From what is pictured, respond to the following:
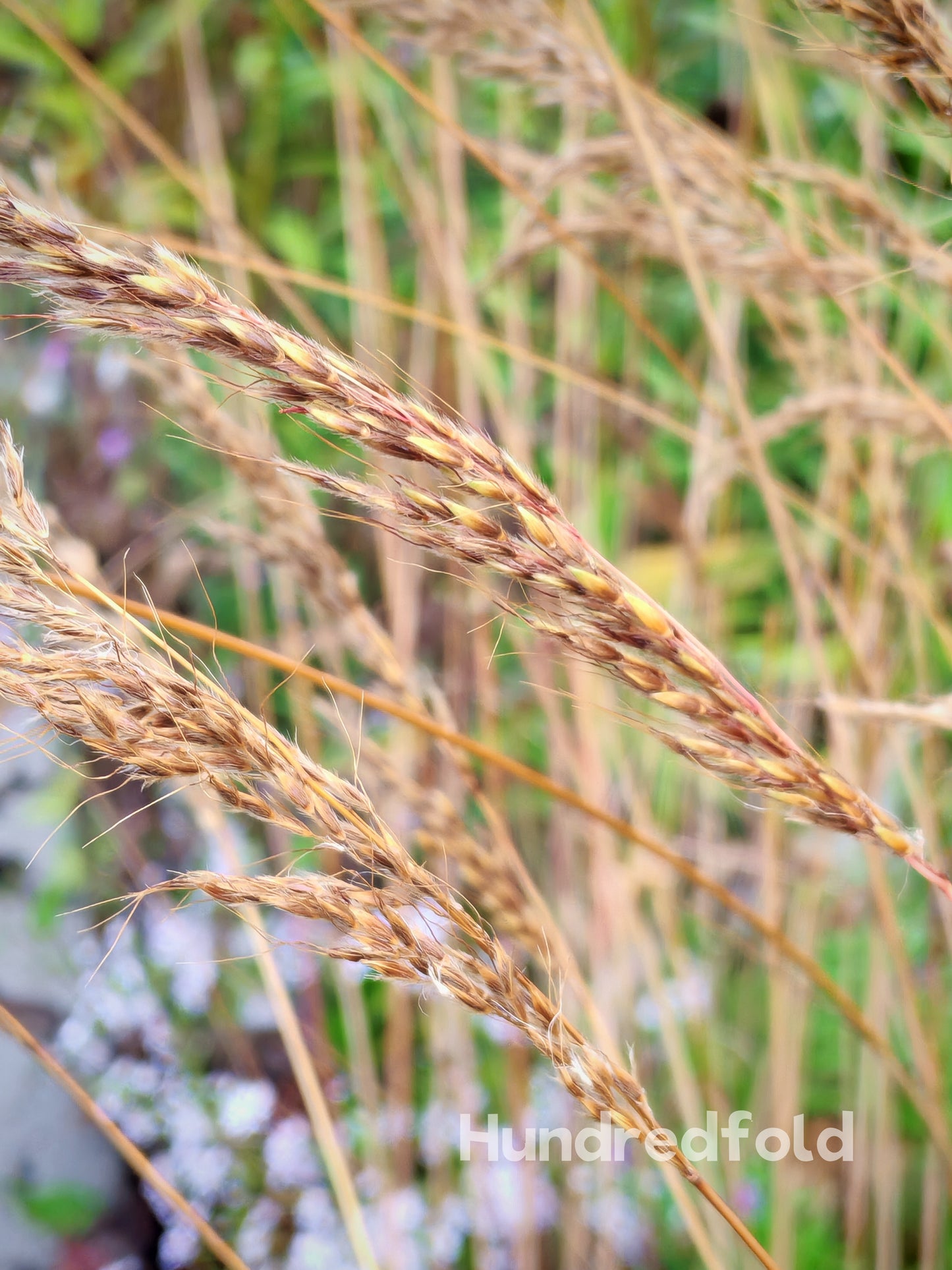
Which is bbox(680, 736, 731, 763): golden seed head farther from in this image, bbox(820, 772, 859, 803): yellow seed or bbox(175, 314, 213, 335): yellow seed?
bbox(175, 314, 213, 335): yellow seed

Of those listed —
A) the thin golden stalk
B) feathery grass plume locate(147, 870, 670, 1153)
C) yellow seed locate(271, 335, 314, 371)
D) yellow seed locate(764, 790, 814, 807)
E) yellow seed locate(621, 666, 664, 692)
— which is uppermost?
yellow seed locate(271, 335, 314, 371)

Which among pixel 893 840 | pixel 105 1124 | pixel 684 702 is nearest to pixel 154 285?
pixel 684 702

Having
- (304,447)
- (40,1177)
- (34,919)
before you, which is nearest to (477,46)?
(304,447)

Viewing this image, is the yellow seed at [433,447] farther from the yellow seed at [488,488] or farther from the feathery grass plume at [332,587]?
the feathery grass plume at [332,587]

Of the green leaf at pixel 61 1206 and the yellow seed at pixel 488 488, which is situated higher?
the yellow seed at pixel 488 488

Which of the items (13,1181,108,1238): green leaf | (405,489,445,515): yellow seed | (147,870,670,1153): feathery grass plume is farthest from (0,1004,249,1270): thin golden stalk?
(13,1181,108,1238): green leaf

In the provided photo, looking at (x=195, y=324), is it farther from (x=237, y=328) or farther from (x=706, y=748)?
(x=706, y=748)

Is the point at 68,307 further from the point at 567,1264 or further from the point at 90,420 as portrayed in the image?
the point at 90,420

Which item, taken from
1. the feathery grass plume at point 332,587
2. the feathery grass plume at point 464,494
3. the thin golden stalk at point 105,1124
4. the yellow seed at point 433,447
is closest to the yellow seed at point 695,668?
the feathery grass plume at point 464,494
